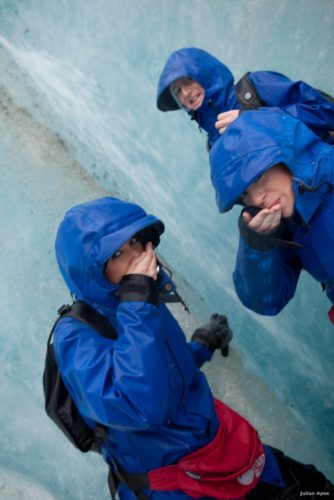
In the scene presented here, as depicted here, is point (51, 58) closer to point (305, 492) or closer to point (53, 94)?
point (53, 94)

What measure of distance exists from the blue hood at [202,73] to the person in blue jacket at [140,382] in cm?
77

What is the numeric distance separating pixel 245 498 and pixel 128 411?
61 cm

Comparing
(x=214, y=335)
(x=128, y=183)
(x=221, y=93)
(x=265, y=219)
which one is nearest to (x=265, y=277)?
(x=265, y=219)

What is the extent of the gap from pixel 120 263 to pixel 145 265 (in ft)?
0.26

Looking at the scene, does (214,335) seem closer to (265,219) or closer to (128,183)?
(265,219)

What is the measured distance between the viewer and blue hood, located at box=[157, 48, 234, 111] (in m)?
1.98

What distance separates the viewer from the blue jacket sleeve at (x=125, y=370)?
121 cm

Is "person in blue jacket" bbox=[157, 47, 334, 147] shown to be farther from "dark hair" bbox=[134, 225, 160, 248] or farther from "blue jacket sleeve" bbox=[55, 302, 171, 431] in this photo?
"blue jacket sleeve" bbox=[55, 302, 171, 431]

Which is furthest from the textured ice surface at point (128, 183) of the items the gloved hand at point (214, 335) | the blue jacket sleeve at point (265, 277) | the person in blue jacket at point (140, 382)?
the person in blue jacket at point (140, 382)

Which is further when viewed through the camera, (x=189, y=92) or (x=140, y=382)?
(x=189, y=92)

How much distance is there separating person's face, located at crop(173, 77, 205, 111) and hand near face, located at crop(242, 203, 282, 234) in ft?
2.65

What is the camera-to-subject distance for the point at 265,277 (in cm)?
157

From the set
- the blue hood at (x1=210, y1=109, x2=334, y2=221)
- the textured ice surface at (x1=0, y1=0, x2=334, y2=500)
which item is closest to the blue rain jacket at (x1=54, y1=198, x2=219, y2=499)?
the blue hood at (x1=210, y1=109, x2=334, y2=221)

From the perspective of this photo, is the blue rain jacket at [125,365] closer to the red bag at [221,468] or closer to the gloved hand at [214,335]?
the red bag at [221,468]
